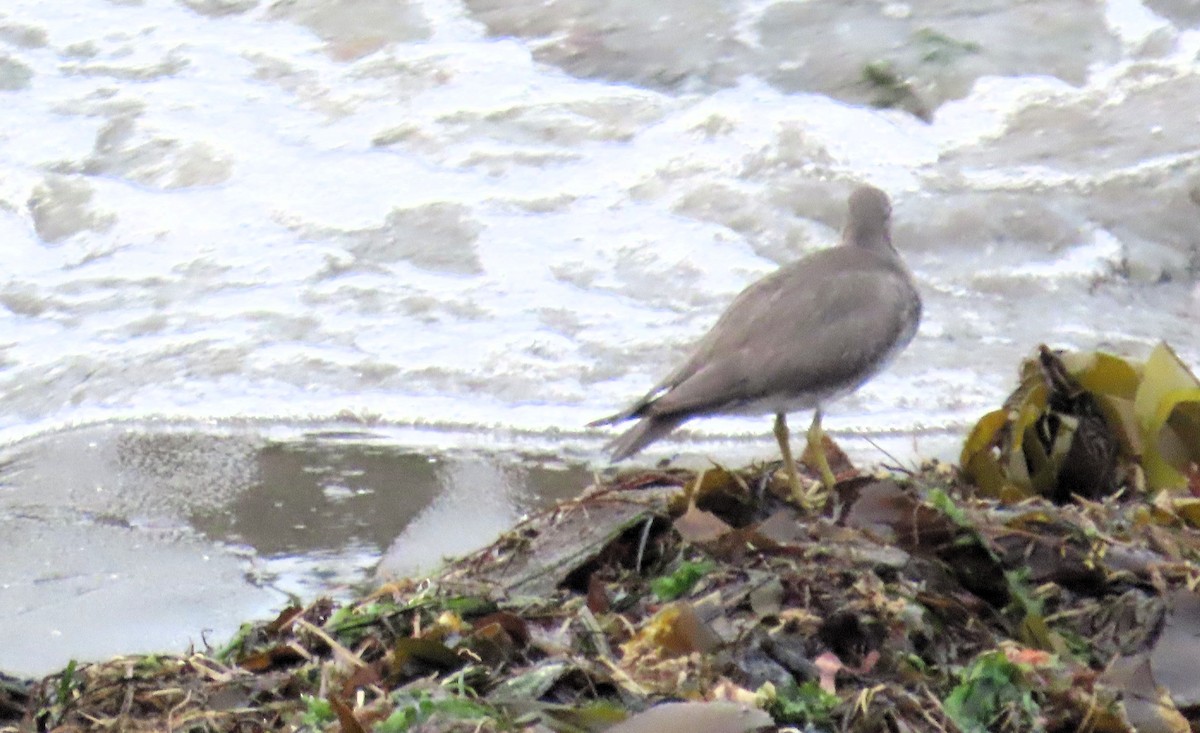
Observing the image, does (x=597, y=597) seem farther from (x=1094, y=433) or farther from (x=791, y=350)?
(x=1094, y=433)

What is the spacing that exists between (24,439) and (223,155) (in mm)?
2563

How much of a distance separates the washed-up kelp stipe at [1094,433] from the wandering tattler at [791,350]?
0.30 m

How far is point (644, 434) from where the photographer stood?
3.18 meters

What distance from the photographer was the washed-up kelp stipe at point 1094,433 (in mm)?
3262

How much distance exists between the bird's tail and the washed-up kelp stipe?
0.62 m

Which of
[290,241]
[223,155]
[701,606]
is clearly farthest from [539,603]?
[223,155]

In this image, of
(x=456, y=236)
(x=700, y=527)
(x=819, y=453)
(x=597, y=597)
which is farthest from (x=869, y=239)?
(x=456, y=236)

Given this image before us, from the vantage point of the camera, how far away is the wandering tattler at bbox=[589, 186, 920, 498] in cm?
321

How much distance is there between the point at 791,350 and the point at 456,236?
9.37ft

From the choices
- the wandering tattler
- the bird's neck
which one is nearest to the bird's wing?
the wandering tattler

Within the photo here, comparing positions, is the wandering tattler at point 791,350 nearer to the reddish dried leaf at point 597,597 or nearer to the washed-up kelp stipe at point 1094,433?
the washed-up kelp stipe at point 1094,433

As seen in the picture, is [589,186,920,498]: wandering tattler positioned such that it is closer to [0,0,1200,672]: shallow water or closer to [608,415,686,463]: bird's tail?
[608,415,686,463]: bird's tail

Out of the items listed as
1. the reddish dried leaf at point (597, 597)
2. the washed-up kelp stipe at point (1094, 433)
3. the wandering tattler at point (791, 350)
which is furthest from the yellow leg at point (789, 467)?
the reddish dried leaf at point (597, 597)

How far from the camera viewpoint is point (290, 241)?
5914 millimetres
